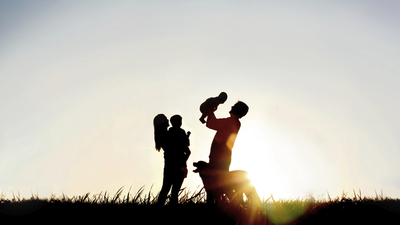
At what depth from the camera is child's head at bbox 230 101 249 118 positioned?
5.79m

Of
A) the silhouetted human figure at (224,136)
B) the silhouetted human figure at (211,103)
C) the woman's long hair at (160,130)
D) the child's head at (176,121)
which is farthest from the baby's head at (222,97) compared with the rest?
the woman's long hair at (160,130)

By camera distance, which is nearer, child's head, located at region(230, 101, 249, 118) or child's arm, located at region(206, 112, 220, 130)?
child's arm, located at region(206, 112, 220, 130)

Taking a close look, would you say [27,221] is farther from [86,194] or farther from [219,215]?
[219,215]

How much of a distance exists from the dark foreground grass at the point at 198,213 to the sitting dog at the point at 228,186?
233mm

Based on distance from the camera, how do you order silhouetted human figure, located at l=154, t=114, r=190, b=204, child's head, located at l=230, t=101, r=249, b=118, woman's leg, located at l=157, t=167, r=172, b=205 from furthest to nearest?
silhouetted human figure, located at l=154, t=114, r=190, b=204 → woman's leg, located at l=157, t=167, r=172, b=205 → child's head, located at l=230, t=101, r=249, b=118

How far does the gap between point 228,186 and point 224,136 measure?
89 cm

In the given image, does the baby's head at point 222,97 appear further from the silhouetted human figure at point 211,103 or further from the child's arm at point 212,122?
→ the child's arm at point 212,122

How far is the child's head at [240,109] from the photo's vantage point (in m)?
5.79

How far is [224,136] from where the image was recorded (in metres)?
5.71

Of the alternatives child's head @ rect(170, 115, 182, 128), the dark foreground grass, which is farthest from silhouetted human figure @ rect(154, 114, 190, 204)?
the dark foreground grass

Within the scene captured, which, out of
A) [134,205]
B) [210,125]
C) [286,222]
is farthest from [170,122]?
[286,222]

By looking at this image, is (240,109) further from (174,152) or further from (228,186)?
(174,152)

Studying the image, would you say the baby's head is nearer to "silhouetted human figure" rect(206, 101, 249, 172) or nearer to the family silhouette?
the family silhouette

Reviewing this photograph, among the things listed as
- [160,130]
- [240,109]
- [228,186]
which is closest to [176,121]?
[160,130]
